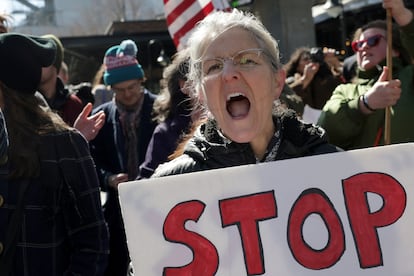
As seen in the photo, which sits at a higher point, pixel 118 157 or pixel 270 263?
pixel 118 157

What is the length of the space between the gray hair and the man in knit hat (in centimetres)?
212

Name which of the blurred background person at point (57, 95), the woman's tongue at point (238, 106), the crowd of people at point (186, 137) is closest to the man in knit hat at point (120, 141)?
the blurred background person at point (57, 95)

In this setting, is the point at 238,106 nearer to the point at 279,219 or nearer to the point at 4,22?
the point at 279,219

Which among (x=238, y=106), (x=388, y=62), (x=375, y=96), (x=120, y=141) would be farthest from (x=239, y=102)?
(x=120, y=141)

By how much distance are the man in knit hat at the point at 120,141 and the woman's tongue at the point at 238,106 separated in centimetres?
216

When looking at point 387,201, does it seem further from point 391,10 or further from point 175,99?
point 175,99

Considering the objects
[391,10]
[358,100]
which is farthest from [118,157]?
[391,10]

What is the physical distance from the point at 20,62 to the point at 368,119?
6.09ft

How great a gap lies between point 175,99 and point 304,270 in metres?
2.10

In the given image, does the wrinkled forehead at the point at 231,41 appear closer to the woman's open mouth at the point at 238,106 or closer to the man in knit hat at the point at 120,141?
the woman's open mouth at the point at 238,106

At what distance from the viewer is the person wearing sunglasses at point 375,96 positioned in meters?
2.91

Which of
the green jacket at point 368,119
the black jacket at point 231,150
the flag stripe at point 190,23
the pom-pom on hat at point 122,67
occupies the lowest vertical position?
the black jacket at point 231,150

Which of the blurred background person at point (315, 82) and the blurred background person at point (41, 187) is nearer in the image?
the blurred background person at point (41, 187)

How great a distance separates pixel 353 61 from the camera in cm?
493
